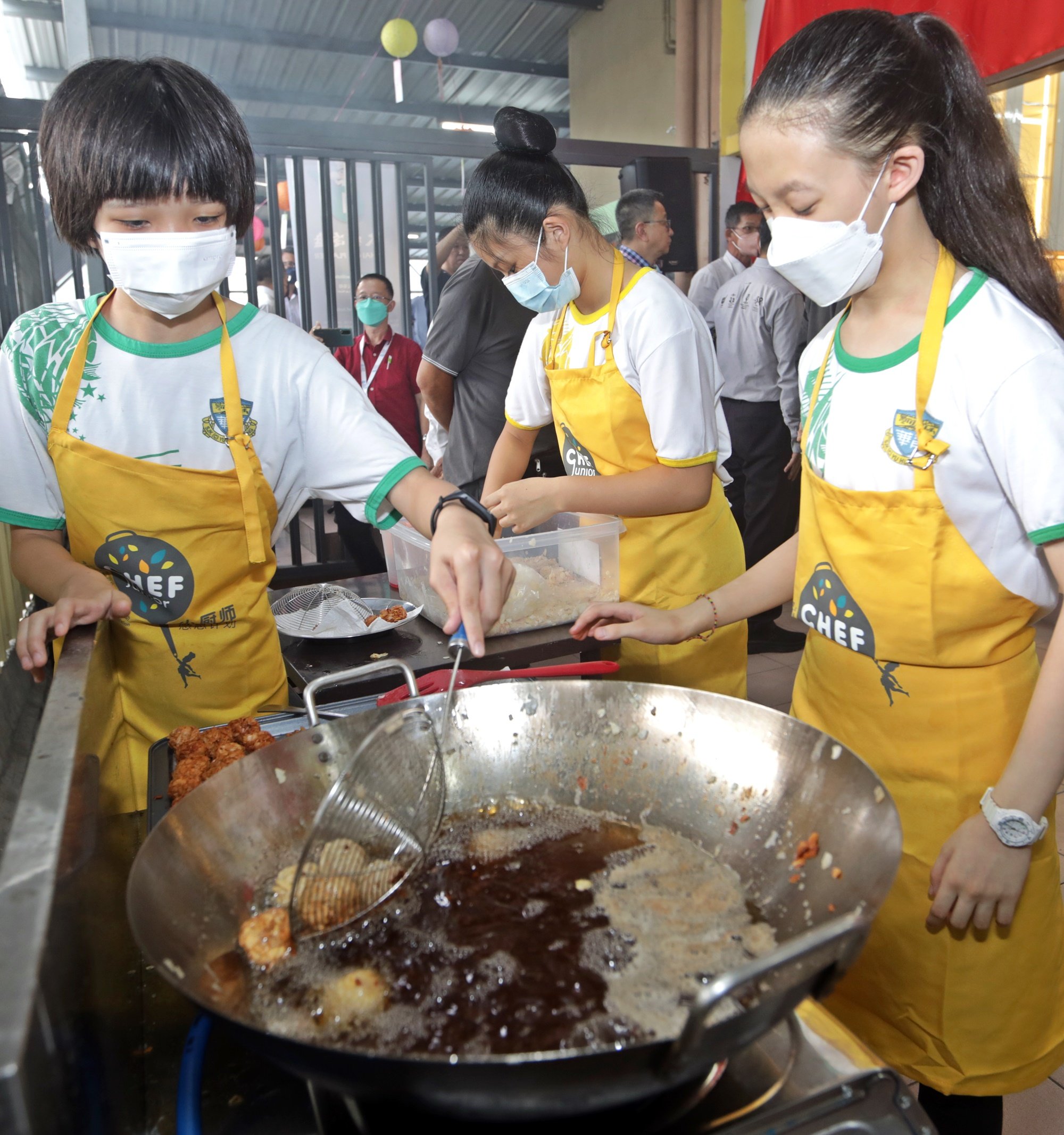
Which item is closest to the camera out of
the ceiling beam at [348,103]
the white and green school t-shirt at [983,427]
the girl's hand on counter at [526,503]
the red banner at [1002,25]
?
the white and green school t-shirt at [983,427]

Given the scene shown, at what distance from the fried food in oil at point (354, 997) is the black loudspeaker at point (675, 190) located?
4158mm

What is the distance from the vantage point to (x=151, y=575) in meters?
1.39

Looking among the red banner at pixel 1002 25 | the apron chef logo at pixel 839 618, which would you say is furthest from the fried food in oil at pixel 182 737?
the red banner at pixel 1002 25

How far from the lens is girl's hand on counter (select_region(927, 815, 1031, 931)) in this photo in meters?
1.06

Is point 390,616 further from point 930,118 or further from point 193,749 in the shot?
point 930,118

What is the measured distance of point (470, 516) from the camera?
1.20 metres

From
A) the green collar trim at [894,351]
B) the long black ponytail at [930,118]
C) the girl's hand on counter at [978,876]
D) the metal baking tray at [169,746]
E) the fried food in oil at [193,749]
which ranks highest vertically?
the long black ponytail at [930,118]

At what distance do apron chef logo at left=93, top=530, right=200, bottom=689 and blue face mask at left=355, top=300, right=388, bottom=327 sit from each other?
11.3 ft

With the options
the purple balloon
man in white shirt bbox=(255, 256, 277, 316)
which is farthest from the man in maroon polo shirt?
the purple balloon

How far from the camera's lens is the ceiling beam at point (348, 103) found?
8344 mm

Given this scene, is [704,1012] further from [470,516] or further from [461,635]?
[470,516]

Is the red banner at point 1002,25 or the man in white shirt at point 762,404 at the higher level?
the red banner at point 1002,25

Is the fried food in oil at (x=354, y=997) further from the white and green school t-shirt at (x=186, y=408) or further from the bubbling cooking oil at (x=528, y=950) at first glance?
the white and green school t-shirt at (x=186, y=408)

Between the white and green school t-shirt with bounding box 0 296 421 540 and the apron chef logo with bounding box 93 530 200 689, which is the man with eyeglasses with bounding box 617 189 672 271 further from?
the apron chef logo with bounding box 93 530 200 689
